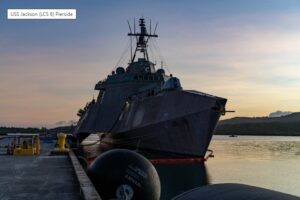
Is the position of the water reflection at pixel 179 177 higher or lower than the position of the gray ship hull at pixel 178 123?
lower

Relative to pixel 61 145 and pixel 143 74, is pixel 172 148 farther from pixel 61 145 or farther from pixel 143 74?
pixel 143 74

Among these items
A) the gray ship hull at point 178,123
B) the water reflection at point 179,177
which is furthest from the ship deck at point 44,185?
the gray ship hull at point 178,123

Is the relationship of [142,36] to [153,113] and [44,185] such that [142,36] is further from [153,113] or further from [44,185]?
[44,185]

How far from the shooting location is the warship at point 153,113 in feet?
104

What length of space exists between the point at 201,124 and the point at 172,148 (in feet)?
10.2

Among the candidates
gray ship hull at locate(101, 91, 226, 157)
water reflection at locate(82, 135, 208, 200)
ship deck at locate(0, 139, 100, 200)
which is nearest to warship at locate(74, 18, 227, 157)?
gray ship hull at locate(101, 91, 226, 157)

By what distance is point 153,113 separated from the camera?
34812mm

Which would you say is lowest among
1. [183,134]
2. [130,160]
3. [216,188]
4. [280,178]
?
[280,178]

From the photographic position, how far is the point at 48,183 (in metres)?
11.7

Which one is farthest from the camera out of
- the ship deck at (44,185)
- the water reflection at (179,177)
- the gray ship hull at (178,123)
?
the gray ship hull at (178,123)

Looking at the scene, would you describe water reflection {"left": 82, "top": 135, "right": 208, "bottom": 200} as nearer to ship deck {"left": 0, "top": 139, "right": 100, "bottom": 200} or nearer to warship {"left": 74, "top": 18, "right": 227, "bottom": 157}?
warship {"left": 74, "top": 18, "right": 227, "bottom": 157}

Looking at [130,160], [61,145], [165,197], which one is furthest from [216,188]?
[61,145]

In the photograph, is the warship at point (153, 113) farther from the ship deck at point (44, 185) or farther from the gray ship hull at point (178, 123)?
the ship deck at point (44, 185)

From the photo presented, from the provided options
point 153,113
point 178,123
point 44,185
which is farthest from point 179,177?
point 44,185
